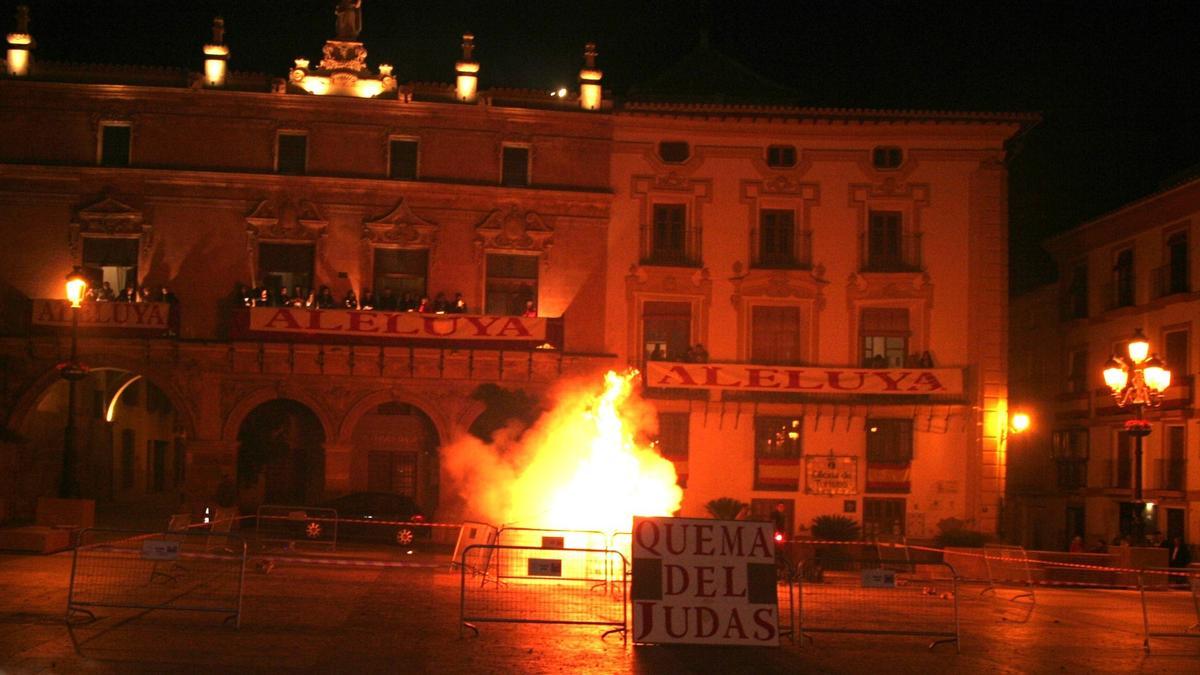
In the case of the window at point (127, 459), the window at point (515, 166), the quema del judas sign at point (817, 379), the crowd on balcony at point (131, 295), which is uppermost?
the window at point (515, 166)

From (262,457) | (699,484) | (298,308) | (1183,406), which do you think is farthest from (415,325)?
(1183,406)

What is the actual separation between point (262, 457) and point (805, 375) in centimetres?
1404

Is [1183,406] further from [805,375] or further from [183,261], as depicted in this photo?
[183,261]

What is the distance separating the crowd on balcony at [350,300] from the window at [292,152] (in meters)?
3.06

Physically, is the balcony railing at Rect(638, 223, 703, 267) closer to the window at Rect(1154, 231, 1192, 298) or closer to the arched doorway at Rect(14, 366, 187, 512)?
the window at Rect(1154, 231, 1192, 298)

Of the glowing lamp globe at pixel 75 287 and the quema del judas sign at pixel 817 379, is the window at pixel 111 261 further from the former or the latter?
the quema del judas sign at pixel 817 379

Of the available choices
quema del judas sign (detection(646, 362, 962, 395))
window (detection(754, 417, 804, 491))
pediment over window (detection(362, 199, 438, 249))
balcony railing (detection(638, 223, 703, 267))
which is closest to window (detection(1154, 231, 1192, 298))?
quema del judas sign (detection(646, 362, 962, 395))

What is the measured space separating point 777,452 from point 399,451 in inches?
390

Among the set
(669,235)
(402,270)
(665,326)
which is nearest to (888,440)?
(665,326)

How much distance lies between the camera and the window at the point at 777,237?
32.5 metres

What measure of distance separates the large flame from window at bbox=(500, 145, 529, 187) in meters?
5.67

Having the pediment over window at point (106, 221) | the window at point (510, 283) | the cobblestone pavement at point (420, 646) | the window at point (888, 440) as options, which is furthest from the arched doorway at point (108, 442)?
the window at point (888, 440)

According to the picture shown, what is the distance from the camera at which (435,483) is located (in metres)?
32.3

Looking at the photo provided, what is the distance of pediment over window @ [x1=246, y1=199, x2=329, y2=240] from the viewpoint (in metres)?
31.0
